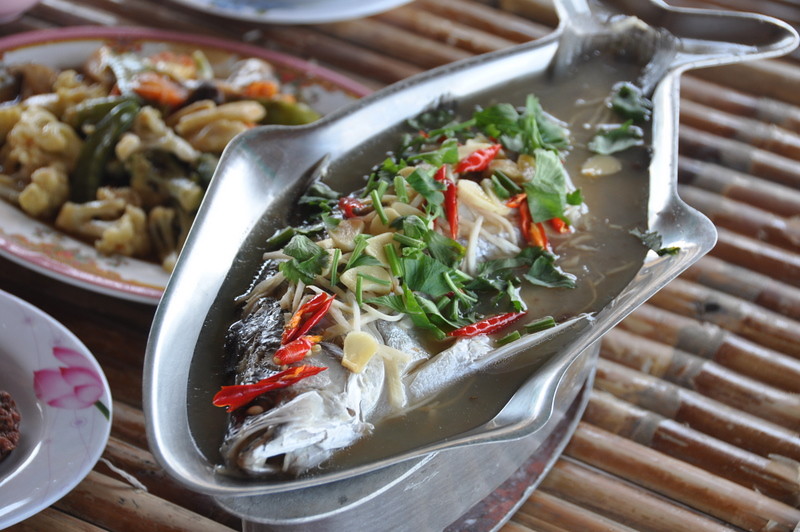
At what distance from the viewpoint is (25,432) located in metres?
1.67

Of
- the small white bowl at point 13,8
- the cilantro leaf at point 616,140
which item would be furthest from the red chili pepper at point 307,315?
the small white bowl at point 13,8

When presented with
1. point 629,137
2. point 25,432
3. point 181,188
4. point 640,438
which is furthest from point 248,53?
Result: point 640,438

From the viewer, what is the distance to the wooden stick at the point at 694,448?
6.29 ft

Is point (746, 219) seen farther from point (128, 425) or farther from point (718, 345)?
point (128, 425)

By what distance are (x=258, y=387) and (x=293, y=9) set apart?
6.55 ft

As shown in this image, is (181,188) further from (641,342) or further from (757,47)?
(757,47)

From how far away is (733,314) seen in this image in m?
2.29

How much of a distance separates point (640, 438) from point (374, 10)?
183cm

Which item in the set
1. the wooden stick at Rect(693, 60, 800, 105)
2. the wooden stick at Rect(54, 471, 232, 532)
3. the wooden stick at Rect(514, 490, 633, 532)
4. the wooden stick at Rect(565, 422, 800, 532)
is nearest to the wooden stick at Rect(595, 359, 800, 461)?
the wooden stick at Rect(565, 422, 800, 532)

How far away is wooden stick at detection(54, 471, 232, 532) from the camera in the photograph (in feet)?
5.60

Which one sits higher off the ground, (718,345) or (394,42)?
(394,42)

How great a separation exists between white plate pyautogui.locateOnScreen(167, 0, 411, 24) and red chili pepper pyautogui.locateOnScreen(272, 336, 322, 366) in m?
1.81

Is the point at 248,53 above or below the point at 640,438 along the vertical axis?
above

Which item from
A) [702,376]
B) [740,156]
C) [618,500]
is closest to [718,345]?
[702,376]
